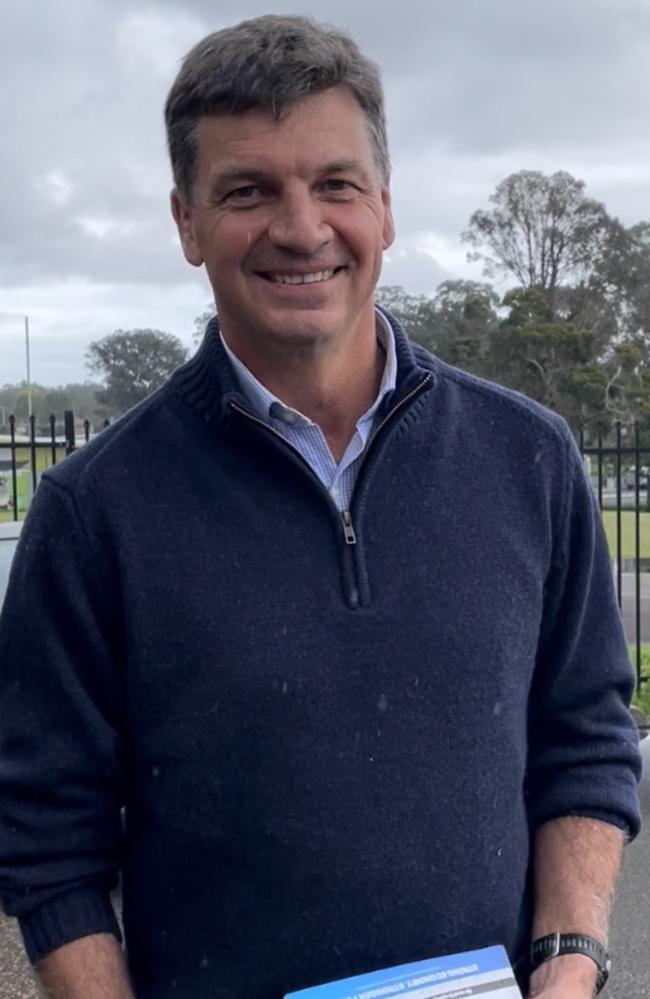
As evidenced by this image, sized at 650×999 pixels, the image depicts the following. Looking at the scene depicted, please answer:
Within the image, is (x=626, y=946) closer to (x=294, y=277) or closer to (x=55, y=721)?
(x=55, y=721)

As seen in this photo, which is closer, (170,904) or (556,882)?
(170,904)

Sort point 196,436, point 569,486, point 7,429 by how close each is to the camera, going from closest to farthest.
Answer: point 196,436, point 569,486, point 7,429

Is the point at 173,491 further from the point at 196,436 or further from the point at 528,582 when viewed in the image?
the point at 528,582

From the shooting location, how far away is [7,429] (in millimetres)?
7352

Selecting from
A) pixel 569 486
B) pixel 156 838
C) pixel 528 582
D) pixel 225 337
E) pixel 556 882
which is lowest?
pixel 556 882

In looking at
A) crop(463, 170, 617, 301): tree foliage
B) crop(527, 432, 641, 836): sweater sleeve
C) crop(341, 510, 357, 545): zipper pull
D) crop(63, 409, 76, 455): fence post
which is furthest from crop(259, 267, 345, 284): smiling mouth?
crop(463, 170, 617, 301): tree foliage

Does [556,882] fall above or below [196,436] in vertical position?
below

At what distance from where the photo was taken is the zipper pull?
166cm

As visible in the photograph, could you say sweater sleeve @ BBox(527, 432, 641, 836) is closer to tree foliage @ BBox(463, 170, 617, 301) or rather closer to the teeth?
the teeth

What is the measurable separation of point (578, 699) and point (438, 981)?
1.75 feet

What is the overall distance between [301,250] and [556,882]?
1055mm

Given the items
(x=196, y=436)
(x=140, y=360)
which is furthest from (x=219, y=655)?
(x=140, y=360)

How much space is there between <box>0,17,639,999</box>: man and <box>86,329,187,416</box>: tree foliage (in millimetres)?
10386

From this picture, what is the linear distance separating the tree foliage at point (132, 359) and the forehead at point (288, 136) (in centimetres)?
1039
